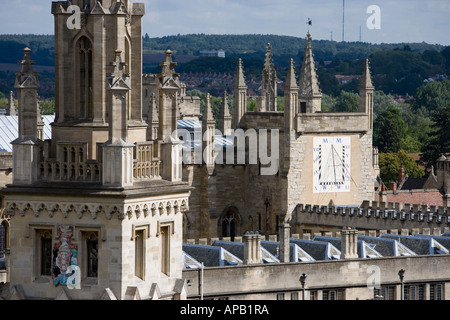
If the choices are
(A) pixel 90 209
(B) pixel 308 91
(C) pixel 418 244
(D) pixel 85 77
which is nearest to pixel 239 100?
(B) pixel 308 91

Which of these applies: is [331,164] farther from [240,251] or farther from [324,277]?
[324,277]

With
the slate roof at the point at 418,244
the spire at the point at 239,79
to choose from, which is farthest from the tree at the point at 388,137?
the slate roof at the point at 418,244

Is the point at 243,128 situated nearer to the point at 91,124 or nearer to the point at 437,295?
the point at 437,295

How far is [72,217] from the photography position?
37281 millimetres

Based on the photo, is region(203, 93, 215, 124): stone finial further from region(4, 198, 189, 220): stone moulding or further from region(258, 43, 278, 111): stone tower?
region(4, 198, 189, 220): stone moulding

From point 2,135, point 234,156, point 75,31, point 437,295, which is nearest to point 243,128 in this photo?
point 234,156

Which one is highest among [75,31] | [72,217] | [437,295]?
[75,31]

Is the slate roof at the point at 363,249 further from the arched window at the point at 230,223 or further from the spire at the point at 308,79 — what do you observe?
the spire at the point at 308,79

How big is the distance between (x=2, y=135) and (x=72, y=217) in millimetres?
55146

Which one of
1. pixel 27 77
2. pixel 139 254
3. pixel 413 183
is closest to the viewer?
pixel 139 254

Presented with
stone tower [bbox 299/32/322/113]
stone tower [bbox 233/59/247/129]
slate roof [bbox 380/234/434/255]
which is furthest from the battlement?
slate roof [bbox 380/234/434/255]

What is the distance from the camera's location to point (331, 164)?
300ft

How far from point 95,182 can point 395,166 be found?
119696 millimetres
